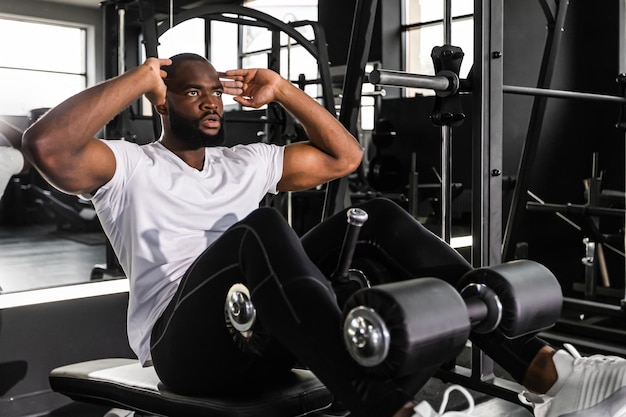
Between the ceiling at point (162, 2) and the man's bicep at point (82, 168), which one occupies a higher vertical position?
the ceiling at point (162, 2)

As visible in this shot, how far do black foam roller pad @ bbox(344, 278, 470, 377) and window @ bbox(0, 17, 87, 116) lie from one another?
1.74 meters

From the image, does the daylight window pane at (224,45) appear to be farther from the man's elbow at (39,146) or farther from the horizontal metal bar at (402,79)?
the man's elbow at (39,146)

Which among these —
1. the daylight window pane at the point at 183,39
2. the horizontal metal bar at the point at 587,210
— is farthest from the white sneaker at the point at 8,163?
the horizontal metal bar at the point at 587,210

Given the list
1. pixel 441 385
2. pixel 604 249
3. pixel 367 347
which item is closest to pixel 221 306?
pixel 367 347

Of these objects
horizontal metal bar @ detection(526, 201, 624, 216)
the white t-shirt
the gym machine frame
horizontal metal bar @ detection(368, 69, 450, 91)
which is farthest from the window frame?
horizontal metal bar @ detection(526, 201, 624, 216)

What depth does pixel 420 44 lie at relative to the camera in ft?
20.4

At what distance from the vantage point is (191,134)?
176 cm

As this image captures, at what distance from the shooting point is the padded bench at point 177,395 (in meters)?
1.41

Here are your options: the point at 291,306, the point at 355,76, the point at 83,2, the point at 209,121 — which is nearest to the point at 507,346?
the point at 291,306

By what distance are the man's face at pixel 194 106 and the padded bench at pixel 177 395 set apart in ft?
1.91

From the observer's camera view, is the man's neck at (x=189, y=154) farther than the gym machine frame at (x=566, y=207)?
No

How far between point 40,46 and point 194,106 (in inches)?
42.4

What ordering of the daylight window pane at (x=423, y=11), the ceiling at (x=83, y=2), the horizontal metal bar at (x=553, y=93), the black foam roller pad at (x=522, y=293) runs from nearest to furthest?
Result: the black foam roller pad at (x=522, y=293) < the horizontal metal bar at (x=553, y=93) < the ceiling at (x=83, y=2) < the daylight window pane at (x=423, y=11)

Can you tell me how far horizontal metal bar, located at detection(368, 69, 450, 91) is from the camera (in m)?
1.97
